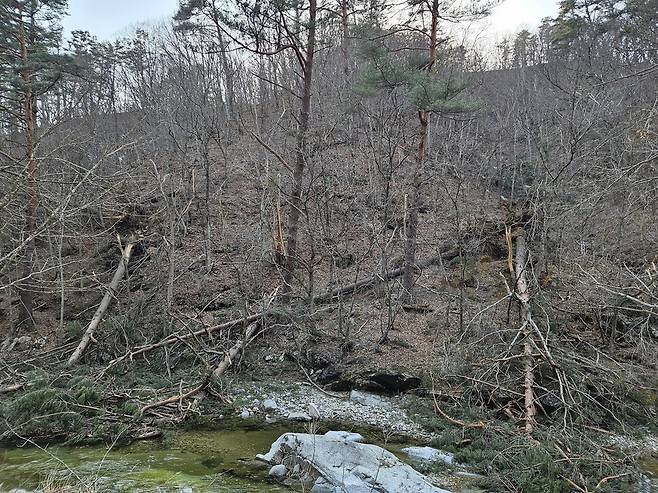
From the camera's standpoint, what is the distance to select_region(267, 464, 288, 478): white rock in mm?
5914

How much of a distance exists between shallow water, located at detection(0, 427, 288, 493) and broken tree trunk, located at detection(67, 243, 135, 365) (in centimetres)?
336

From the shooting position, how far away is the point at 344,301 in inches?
490

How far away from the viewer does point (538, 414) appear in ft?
25.1

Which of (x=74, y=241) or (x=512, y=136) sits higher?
(x=512, y=136)

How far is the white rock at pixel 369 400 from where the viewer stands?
8.61m

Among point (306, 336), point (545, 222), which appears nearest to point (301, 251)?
point (306, 336)

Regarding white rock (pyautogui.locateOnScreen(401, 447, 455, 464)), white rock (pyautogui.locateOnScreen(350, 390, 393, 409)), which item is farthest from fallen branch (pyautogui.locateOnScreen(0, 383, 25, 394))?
white rock (pyautogui.locateOnScreen(401, 447, 455, 464))

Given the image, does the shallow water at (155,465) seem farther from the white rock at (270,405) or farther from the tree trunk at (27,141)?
the tree trunk at (27,141)

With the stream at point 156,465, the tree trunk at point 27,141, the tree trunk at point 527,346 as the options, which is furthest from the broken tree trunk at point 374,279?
the tree trunk at point 27,141

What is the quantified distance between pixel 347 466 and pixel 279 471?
91 cm

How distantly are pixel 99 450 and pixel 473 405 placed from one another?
550 cm

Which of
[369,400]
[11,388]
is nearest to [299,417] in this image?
[369,400]

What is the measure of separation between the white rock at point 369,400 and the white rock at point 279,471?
9.53ft

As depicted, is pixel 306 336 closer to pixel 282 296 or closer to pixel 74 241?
pixel 282 296
